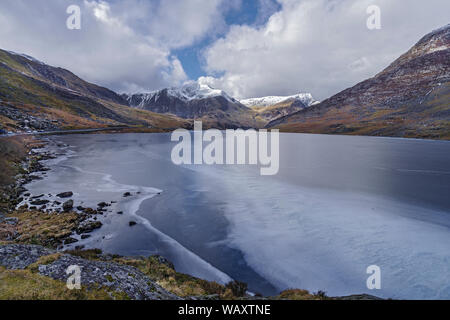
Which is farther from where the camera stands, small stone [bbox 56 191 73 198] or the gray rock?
small stone [bbox 56 191 73 198]

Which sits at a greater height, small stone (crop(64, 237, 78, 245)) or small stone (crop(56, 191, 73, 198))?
small stone (crop(56, 191, 73, 198))

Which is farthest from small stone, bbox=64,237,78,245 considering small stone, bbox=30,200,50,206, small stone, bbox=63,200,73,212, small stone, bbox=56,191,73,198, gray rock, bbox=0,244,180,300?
small stone, bbox=56,191,73,198

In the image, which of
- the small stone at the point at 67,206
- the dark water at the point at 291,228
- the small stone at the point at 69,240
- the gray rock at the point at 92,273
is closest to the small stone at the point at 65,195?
the dark water at the point at 291,228

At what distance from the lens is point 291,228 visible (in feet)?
61.4

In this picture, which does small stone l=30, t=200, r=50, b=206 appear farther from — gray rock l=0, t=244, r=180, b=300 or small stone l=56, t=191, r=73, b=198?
gray rock l=0, t=244, r=180, b=300

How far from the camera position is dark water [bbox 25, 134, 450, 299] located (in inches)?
509

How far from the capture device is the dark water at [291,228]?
42.4 ft

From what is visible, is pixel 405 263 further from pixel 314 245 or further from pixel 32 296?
pixel 32 296

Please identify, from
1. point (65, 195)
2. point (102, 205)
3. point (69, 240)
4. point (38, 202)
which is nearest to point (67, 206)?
point (102, 205)

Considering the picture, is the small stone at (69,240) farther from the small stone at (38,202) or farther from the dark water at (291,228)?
the small stone at (38,202)

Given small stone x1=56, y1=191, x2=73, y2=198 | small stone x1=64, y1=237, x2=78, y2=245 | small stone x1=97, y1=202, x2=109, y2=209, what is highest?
small stone x1=56, y1=191, x2=73, y2=198
